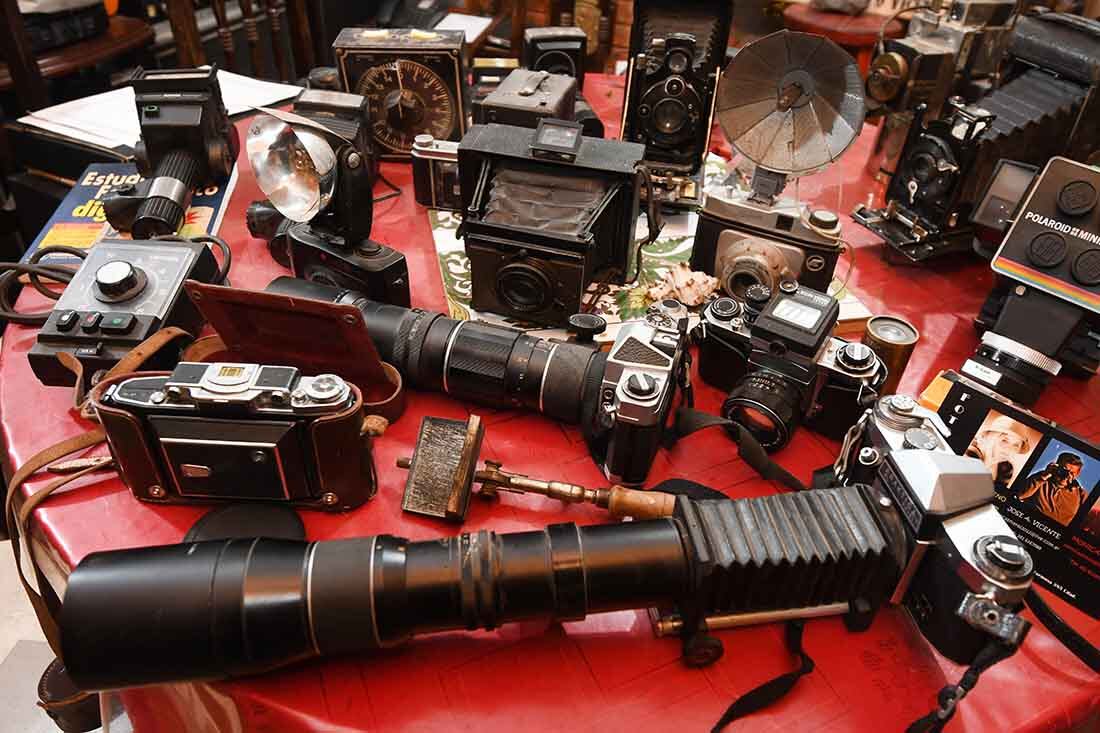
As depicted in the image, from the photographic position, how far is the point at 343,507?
140cm

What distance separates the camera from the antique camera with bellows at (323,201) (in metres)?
1.62

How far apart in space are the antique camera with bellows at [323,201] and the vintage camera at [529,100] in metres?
0.52

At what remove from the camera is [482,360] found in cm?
156

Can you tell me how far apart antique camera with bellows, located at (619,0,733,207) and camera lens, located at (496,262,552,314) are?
0.66m

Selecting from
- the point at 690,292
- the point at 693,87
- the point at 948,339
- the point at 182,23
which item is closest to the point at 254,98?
the point at 182,23

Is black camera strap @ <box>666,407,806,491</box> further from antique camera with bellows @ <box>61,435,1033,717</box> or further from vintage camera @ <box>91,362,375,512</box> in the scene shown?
vintage camera @ <box>91,362,375,512</box>

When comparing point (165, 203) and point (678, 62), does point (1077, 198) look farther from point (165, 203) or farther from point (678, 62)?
point (165, 203)

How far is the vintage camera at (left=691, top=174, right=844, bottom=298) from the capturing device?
5.76ft

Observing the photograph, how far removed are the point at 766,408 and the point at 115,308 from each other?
50.8 inches

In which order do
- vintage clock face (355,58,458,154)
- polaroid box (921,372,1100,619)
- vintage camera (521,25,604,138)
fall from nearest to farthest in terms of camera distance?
polaroid box (921,372,1100,619), vintage clock face (355,58,458,154), vintage camera (521,25,604,138)

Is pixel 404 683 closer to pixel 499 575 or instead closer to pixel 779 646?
pixel 499 575

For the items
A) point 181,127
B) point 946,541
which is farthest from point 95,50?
point 946,541

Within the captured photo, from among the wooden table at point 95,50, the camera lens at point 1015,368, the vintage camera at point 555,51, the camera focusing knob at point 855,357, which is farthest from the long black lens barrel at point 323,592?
the wooden table at point 95,50

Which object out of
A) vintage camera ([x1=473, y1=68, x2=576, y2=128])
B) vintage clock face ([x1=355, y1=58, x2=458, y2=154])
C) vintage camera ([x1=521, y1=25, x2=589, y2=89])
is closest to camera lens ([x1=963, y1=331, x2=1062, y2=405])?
vintage camera ([x1=473, y1=68, x2=576, y2=128])
